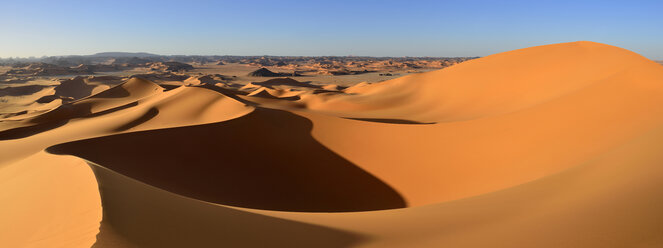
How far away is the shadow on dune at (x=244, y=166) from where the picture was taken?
24.0 ft

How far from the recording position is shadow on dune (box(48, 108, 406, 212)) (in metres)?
7.32

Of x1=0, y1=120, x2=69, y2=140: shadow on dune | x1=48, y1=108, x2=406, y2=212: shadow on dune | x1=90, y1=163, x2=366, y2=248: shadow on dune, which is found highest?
x1=90, y1=163, x2=366, y2=248: shadow on dune

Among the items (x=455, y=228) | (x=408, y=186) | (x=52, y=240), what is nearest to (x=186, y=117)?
(x=408, y=186)

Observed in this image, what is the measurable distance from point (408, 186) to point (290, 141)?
3.91m

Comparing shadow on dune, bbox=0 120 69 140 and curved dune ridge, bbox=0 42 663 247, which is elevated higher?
curved dune ridge, bbox=0 42 663 247

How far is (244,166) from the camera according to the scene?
8805 mm

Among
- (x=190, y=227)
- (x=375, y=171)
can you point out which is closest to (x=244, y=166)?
(x=375, y=171)

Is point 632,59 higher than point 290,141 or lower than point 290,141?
higher

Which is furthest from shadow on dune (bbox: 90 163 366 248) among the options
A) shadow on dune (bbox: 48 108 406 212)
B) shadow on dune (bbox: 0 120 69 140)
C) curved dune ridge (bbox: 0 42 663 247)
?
shadow on dune (bbox: 0 120 69 140)

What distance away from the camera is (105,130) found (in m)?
12.2

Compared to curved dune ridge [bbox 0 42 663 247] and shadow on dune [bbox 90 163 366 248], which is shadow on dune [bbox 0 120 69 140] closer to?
curved dune ridge [bbox 0 42 663 247]

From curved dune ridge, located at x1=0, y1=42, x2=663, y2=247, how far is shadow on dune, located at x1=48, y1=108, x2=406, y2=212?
0.17ft

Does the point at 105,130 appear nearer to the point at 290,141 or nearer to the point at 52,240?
the point at 290,141

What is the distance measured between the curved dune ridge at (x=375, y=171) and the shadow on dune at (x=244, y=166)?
0.05 metres
